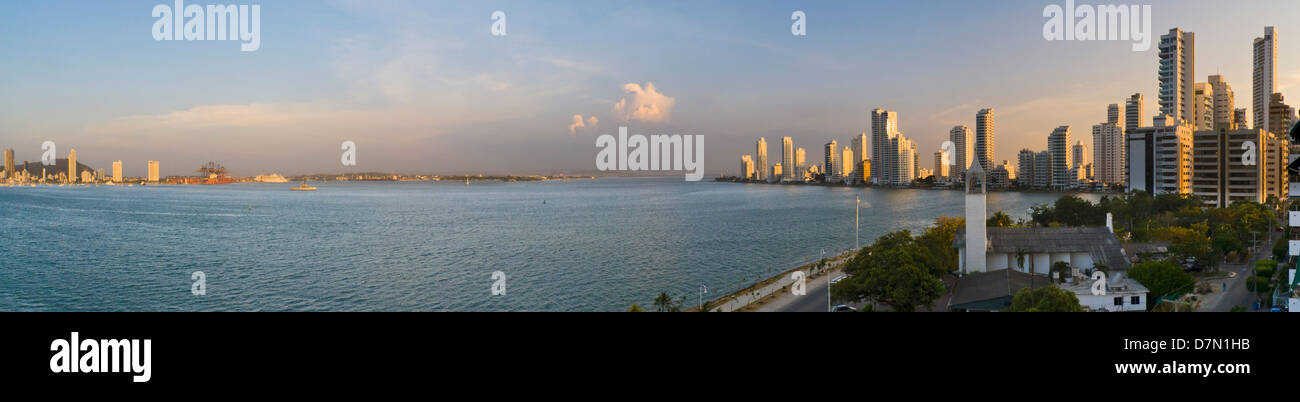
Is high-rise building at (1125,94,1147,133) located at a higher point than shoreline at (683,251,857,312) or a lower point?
higher

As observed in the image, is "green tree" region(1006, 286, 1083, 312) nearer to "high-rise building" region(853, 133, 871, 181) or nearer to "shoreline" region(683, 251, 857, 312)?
"shoreline" region(683, 251, 857, 312)

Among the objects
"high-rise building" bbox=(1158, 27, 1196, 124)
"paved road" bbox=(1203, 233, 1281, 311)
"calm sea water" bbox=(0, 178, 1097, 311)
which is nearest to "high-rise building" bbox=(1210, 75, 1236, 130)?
"high-rise building" bbox=(1158, 27, 1196, 124)

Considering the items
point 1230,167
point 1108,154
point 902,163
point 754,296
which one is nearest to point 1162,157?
point 1230,167

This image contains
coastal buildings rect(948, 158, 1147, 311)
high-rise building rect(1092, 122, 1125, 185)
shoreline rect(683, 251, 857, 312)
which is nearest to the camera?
coastal buildings rect(948, 158, 1147, 311)

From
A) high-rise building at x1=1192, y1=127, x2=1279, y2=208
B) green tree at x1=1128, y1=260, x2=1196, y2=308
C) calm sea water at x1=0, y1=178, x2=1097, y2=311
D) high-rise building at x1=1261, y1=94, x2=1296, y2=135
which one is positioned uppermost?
high-rise building at x1=1261, y1=94, x2=1296, y2=135

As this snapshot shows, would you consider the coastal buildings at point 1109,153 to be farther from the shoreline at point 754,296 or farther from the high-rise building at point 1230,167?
the shoreline at point 754,296

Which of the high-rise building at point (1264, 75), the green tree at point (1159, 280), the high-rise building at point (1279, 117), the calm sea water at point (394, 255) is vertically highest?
the high-rise building at point (1264, 75)

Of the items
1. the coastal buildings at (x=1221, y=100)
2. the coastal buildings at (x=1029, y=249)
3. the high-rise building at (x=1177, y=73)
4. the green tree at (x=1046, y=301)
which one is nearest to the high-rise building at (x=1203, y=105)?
the high-rise building at (x=1177, y=73)
